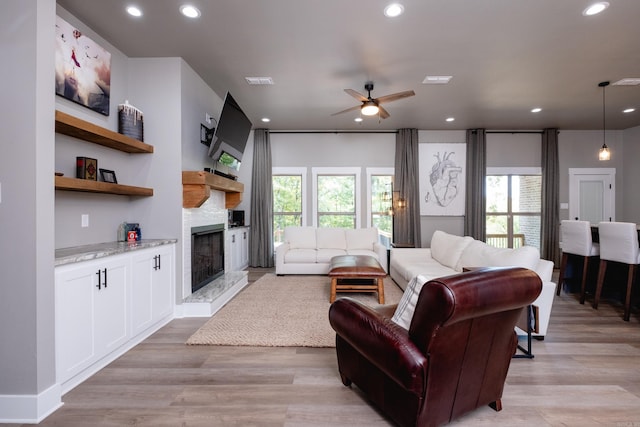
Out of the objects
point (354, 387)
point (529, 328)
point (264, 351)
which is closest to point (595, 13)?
point (529, 328)

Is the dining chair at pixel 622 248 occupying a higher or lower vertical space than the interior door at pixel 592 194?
lower

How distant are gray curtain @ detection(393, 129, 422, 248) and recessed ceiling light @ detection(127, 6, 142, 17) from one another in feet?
16.4

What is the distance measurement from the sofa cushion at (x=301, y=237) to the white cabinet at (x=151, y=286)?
8.81 ft

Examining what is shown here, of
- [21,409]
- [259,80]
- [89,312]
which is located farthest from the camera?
[259,80]

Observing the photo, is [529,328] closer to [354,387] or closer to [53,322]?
[354,387]

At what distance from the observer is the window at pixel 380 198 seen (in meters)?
6.41

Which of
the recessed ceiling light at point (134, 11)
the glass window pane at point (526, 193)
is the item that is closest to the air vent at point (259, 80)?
the recessed ceiling light at point (134, 11)

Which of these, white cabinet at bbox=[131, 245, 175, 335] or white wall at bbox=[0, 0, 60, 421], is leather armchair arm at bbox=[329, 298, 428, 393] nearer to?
white wall at bbox=[0, 0, 60, 421]

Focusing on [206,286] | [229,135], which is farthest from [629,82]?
[206,286]

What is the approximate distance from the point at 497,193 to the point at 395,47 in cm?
473

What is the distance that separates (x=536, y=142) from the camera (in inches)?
250

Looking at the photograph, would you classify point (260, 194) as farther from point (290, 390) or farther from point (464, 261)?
point (290, 390)

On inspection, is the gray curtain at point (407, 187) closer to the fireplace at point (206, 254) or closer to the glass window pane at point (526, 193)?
the glass window pane at point (526, 193)

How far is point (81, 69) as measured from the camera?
8.63 feet
